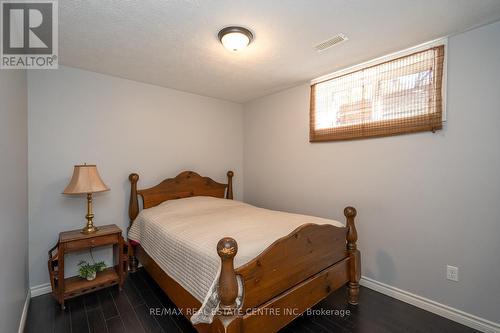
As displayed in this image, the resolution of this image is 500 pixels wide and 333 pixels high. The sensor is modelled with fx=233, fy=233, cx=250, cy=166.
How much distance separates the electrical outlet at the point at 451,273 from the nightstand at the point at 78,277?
3094mm

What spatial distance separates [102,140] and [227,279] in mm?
2374

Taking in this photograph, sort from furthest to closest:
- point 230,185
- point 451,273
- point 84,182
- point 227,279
Result: point 230,185, point 84,182, point 451,273, point 227,279

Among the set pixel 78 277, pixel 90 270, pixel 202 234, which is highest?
pixel 202 234

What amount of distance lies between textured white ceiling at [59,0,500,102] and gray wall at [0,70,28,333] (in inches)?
27.0

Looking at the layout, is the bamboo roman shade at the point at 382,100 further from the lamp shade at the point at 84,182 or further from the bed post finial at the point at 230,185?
the lamp shade at the point at 84,182

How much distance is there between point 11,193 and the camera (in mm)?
1590

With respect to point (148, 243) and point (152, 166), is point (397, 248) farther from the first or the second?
point (152, 166)

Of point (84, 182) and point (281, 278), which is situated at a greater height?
point (84, 182)

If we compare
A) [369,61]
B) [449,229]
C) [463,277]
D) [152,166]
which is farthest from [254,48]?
[463,277]

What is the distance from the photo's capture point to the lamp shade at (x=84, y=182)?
2.24 meters

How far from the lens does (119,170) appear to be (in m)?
2.87

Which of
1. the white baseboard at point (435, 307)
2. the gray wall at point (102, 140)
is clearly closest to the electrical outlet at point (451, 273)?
the white baseboard at point (435, 307)

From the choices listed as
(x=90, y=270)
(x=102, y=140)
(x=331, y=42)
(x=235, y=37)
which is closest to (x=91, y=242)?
(x=90, y=270)

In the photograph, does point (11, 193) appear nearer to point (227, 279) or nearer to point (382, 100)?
point (227, 279)
